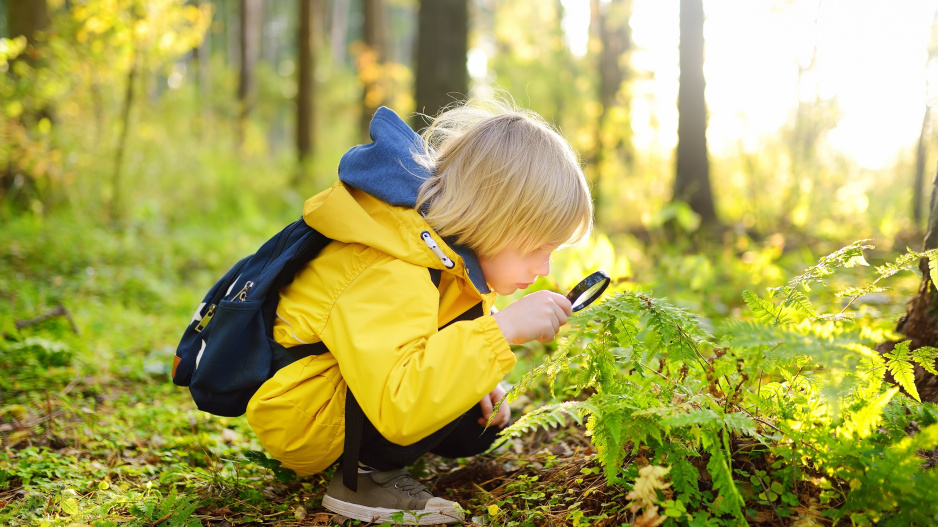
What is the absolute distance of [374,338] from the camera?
1.78 m

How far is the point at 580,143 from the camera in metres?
9.15

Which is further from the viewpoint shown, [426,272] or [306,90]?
[306,90]

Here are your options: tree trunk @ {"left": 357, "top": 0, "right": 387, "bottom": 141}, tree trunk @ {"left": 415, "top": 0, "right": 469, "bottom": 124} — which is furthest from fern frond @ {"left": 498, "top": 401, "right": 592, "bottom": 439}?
tree trunk @ {"left": 357, "top": 0, "right": 387, "bottom": 141}

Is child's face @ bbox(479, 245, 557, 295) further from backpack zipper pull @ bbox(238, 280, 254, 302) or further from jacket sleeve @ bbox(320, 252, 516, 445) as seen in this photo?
backpack zipper pull @ bbox(238, 280, 254, 302)

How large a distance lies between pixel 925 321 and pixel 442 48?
5.86m

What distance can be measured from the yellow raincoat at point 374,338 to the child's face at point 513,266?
2.5 inches

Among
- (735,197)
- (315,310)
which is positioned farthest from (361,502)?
(735,197)

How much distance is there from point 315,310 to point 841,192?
305 inches

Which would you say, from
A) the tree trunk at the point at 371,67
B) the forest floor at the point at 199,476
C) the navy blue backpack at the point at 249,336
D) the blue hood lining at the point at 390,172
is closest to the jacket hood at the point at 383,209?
the blue hood lining at the point at 390,172

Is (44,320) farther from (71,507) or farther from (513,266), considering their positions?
(513,266)

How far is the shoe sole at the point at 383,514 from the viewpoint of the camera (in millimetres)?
2039

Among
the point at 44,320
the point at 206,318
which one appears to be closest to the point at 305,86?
the point at 44,320

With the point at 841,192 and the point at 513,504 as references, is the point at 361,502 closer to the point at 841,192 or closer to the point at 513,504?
the point at 513,504

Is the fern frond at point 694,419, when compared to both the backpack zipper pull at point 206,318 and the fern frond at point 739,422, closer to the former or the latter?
the fern frond at point 739,422
